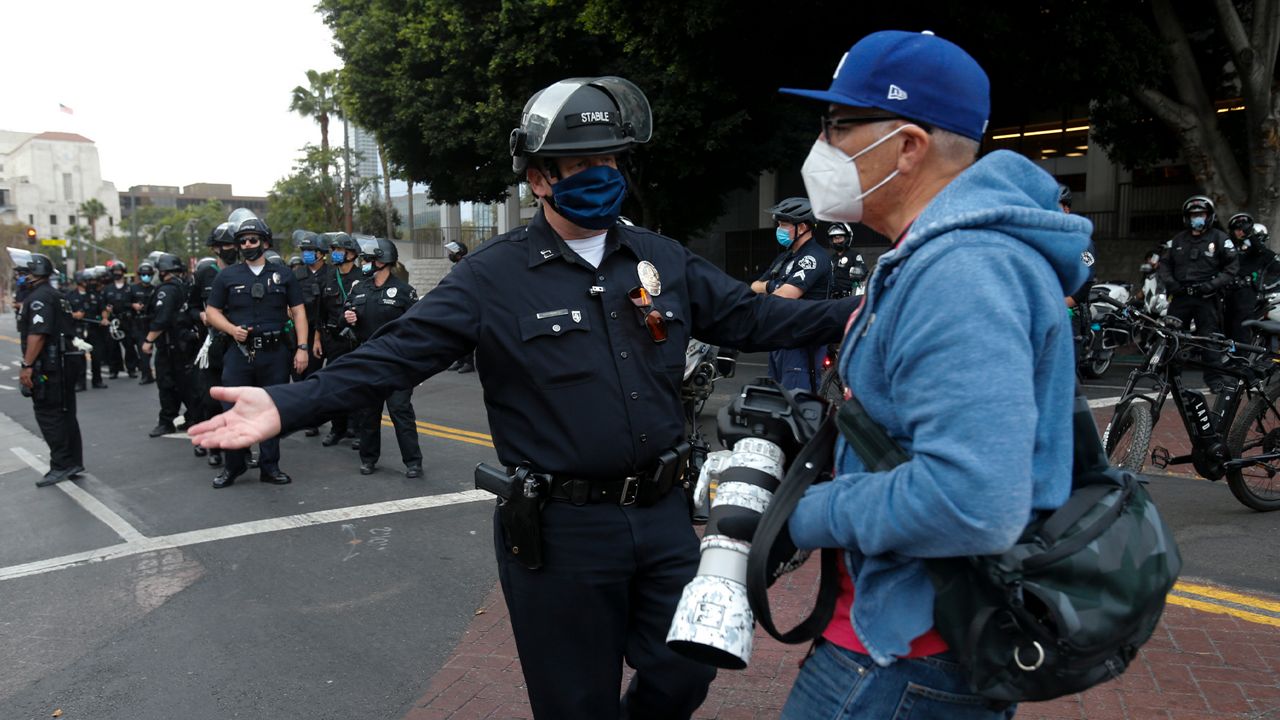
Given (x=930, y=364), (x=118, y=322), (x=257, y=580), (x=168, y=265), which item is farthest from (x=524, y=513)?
(x=118, y=322)

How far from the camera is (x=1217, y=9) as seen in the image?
12.6m

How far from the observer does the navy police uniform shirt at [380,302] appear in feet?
29.5

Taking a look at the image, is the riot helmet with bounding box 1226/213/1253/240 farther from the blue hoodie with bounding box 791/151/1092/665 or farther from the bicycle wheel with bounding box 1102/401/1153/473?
the blue hoodie with bounding box 791/151/1092/665

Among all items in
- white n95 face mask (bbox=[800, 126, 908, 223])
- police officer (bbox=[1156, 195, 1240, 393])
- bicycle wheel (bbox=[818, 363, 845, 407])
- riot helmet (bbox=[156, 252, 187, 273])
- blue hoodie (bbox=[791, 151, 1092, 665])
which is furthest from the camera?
riot helmet (bbox=[156, 252, 187, 273])

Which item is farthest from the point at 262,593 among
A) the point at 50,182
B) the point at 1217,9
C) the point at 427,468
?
the point at 50,182

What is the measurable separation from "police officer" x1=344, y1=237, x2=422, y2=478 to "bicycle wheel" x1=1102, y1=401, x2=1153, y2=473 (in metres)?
5.44

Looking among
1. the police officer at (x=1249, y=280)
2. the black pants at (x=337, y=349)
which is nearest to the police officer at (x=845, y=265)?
the police officer at (x=1249, y=280)

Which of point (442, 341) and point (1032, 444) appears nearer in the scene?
point (1032, 444)

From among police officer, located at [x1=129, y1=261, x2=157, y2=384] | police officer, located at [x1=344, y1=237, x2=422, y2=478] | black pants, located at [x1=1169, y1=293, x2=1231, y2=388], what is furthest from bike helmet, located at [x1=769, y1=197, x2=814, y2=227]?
police officer, located at [x1=129, y1=261, x2=157, y2=384]

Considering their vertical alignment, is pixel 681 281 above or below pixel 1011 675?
above

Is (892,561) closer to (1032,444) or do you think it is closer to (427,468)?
(1032,444)

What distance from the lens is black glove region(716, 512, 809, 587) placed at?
168cm

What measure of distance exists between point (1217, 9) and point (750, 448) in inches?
553

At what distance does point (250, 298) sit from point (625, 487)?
257 inches
